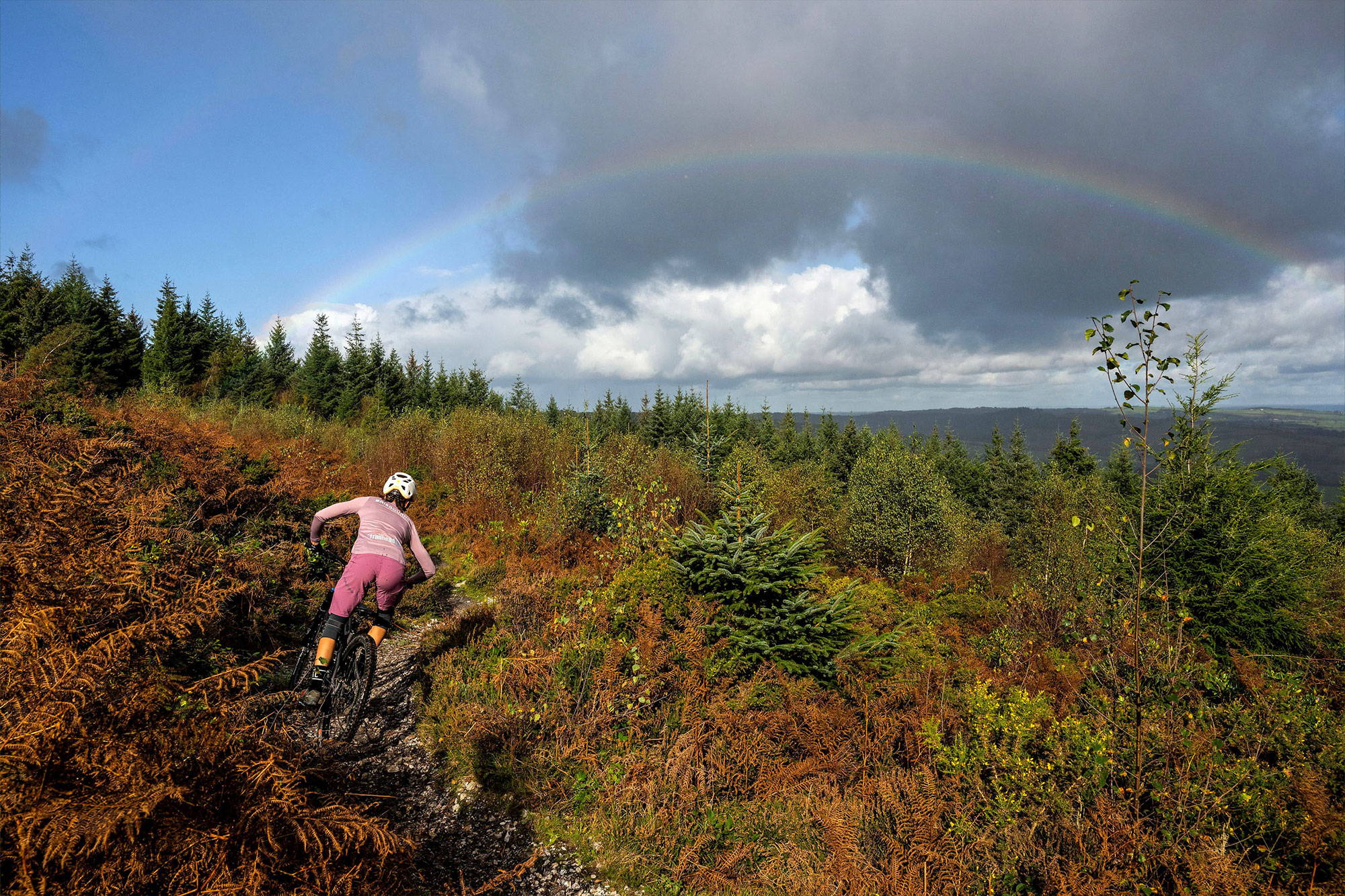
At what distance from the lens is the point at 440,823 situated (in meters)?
4.27

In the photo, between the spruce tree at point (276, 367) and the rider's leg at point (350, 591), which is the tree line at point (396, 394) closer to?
the spruce tree at point (276, 367)

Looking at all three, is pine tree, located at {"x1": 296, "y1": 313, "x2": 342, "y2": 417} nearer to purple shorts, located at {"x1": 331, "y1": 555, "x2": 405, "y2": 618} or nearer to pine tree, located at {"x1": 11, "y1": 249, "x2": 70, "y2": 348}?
pine tree, located at {"x1": 11, "y1": 249, "x2": 70, "y2": 348}

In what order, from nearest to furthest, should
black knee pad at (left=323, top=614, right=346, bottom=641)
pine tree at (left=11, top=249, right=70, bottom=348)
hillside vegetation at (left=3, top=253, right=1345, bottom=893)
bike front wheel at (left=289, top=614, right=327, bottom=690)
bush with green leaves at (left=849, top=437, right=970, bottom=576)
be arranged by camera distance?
hillside vegetation at (left=3, top=253, right=1345, bottom=893)
black knee pad at (left=323, top=614, right=346, bottom=641)
bike front wheel at (left=289, top=614, right=327, bottom=690)
bush with green leaves at (left=849, top=437, right=970, bottom=576)
pine tree at (left=11, top=249, right=70, bottom=348)

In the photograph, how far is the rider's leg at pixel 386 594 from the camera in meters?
5.11

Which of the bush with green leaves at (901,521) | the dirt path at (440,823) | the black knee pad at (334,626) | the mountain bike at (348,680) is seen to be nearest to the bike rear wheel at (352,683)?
the mountain bike at (348,680)

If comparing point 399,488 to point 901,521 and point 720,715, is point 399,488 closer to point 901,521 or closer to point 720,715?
point 720,715

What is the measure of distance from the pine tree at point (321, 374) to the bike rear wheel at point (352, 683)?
50584mm

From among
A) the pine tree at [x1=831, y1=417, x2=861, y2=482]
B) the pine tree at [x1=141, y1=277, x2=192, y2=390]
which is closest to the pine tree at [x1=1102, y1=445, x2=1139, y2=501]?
the pine tree at [x1=831, y1=417, x2=861, y2=482]

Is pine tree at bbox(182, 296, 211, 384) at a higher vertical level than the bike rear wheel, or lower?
higher

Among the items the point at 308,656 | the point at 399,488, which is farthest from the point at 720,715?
the point at 308,656

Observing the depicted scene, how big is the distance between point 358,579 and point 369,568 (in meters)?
0.13

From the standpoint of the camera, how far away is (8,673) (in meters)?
1.95

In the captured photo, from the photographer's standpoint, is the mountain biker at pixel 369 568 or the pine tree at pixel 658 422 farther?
the pine tree at pixel 658 422

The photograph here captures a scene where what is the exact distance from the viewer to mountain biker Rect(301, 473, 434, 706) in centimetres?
501
